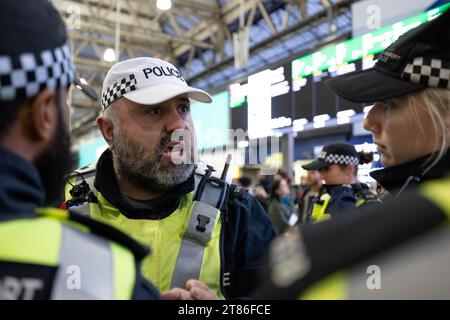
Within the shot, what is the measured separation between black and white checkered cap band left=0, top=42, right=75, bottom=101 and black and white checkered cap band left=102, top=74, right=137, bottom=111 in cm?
79

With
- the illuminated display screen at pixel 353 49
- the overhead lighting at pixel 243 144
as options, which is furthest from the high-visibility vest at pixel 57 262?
the overhead lighting at pixel 243 144

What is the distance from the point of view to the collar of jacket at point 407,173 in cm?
84

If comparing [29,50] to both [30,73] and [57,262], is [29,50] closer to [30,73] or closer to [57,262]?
[30,73]

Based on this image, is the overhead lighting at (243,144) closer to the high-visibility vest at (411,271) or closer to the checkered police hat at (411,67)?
the checkered police hat at (411,67)

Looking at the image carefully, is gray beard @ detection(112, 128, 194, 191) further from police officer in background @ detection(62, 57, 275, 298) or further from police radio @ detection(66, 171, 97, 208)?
police radio @ detection(66, 171, 97, 208)

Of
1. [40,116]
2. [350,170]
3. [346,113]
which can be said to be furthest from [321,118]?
[40,116]

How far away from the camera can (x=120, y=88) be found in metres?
1.54

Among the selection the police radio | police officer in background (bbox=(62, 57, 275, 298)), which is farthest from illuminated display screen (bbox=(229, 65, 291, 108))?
the police radio

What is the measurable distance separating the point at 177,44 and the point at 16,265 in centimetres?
974

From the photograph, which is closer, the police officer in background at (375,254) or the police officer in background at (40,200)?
the police officer in background at (375,254)

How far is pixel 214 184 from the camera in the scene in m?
1.49

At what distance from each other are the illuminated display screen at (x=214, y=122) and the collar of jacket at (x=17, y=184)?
4.11 m

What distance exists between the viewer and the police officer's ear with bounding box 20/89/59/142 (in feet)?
2.31
